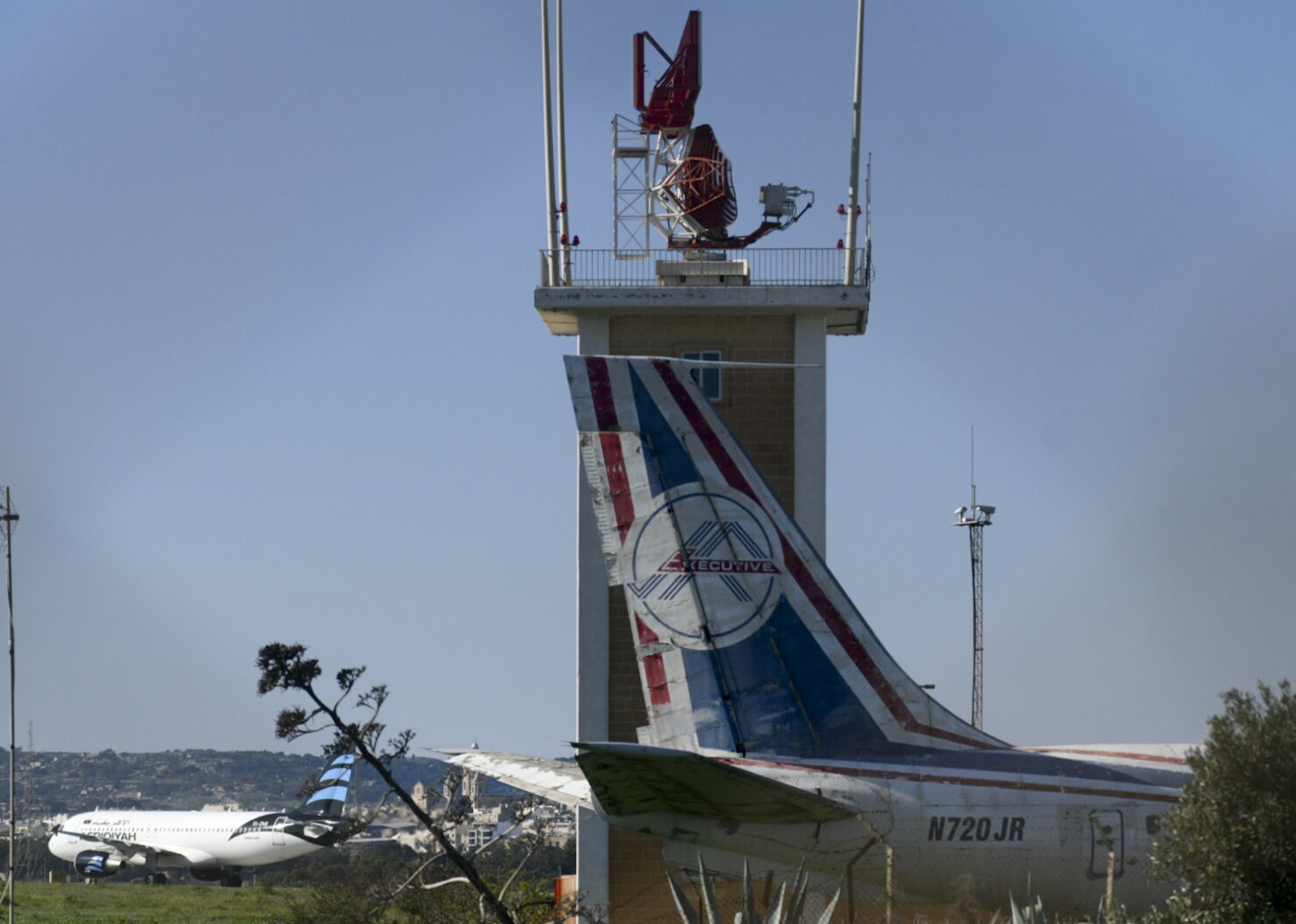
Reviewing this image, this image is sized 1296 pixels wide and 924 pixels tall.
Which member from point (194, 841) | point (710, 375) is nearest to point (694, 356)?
point (710, 375)

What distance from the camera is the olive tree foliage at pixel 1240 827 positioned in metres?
15.1

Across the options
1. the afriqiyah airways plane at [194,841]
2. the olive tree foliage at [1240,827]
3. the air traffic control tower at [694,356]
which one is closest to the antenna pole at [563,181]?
the air traffic control tower at [694,356]

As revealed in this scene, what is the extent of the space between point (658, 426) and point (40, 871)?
133581 millimetres

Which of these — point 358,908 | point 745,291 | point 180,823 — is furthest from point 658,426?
point 180,823

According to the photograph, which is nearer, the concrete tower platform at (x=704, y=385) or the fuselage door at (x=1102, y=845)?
the fuselage door at (x=1102, y=845)

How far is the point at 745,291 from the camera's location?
3216 centimetres

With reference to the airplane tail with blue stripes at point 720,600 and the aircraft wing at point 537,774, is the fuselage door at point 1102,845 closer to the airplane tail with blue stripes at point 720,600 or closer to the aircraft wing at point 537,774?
the airplane tail with blue stripes at point 720,600

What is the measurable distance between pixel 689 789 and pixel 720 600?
13.7ft

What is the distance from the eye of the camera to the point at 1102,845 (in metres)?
19.5

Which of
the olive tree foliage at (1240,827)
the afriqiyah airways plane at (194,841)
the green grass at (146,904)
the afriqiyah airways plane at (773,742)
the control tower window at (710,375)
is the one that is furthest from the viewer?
the afriqiyah airways plane at (194,841)

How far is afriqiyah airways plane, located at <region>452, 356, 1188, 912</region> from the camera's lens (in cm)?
1920

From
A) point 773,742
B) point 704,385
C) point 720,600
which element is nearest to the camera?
point 773,742

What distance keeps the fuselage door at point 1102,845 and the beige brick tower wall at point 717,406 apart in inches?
500

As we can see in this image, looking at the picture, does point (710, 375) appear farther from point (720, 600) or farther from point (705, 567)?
point (720, 600)
